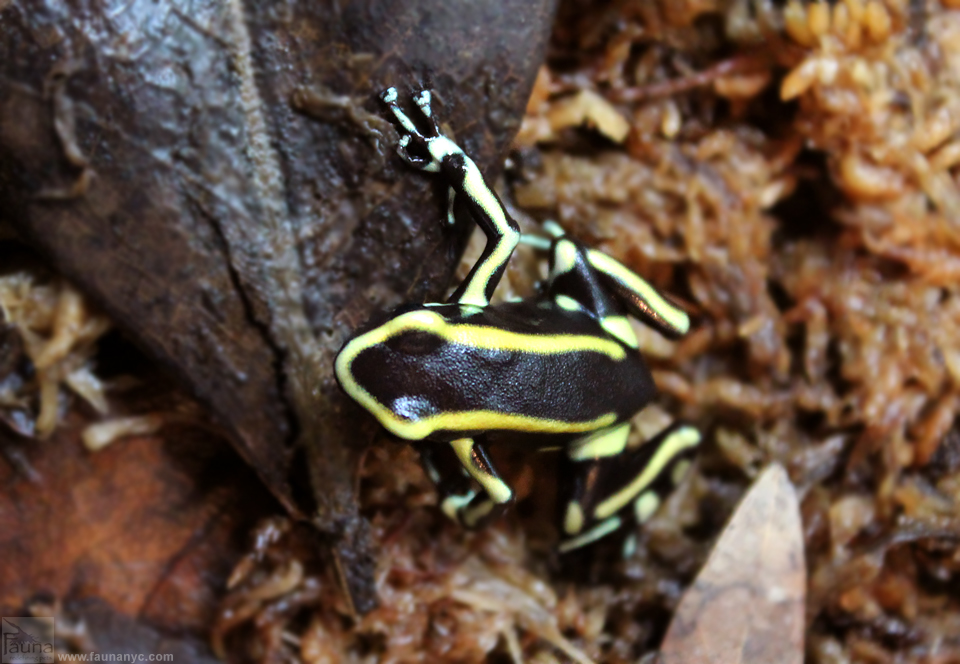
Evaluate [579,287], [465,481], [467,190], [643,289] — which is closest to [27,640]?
[465,481]

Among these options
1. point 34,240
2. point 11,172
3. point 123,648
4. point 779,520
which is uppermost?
point 11,172

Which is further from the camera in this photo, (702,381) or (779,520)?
(702,381)

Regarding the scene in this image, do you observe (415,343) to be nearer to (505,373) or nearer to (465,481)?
(505,373)

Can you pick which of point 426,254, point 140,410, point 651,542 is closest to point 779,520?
point 651,542

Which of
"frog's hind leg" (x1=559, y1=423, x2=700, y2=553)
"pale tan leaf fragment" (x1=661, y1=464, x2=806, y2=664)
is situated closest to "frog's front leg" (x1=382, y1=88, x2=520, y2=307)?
"frog's hind leg" (x1=559, y1=423, x2=700, y2=553)

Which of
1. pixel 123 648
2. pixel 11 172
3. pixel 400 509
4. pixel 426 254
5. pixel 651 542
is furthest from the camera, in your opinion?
pixel 651 542

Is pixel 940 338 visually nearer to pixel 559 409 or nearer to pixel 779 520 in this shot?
pixel 779 520
